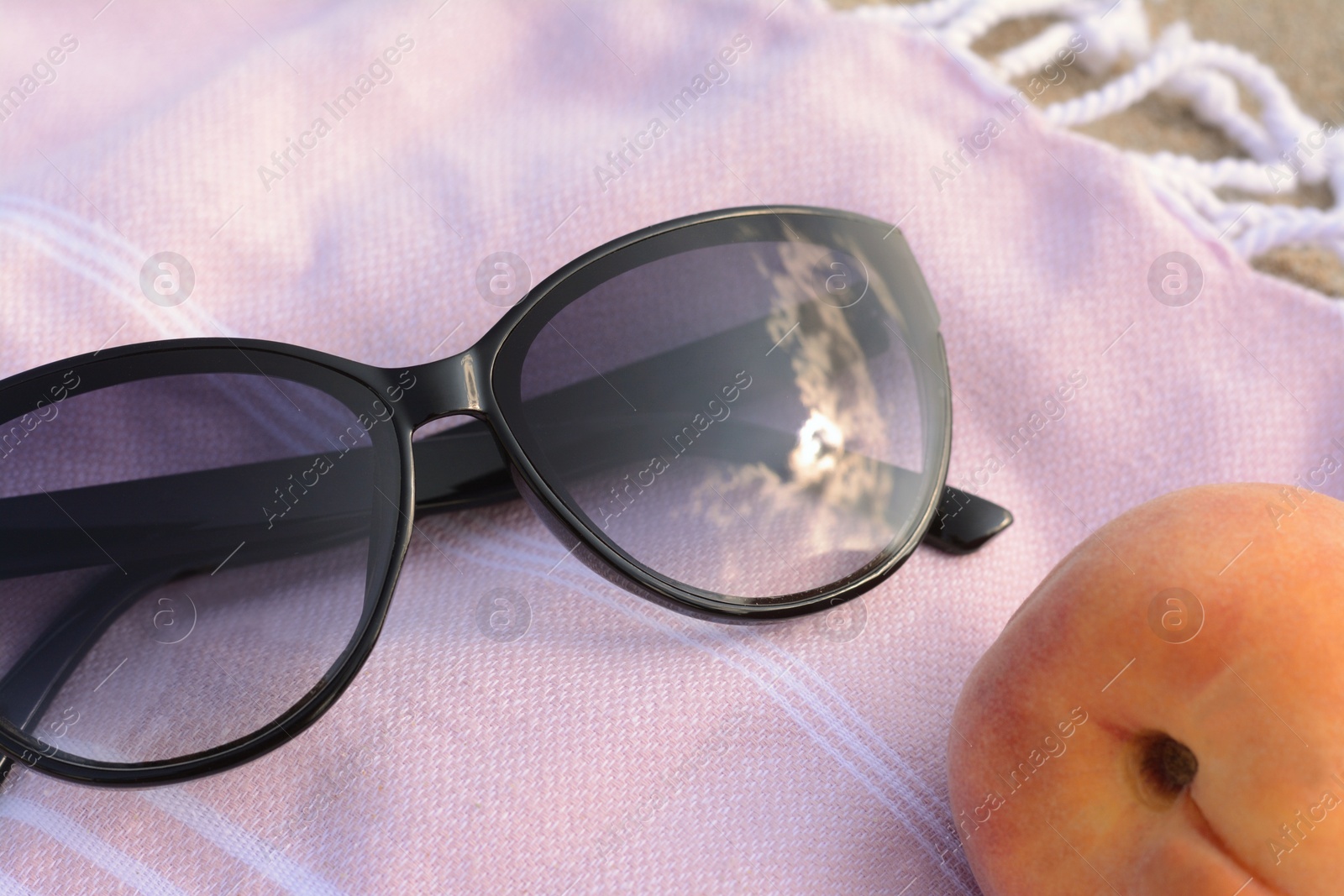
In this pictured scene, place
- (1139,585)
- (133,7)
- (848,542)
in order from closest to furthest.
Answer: (1139,585) → (848,542) → (133,7)

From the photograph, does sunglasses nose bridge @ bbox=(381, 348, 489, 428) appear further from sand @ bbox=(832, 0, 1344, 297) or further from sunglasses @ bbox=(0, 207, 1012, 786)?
sand @ bbox=(832, 0, 1344, 297)

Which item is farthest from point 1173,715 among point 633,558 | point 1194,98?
point 1194,98

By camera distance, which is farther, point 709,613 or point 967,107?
point 967,107

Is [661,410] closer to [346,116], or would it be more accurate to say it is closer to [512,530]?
[512,530]

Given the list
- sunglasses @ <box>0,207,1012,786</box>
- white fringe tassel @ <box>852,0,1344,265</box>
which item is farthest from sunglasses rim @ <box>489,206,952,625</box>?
white fringe tassel @ <box>852,0,1344,265</box>

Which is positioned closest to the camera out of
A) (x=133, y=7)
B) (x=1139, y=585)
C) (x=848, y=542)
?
(x=1139, y=585)

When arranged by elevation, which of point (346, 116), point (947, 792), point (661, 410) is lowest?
point (947, 792)

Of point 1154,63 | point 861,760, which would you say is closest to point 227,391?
point 861,760
